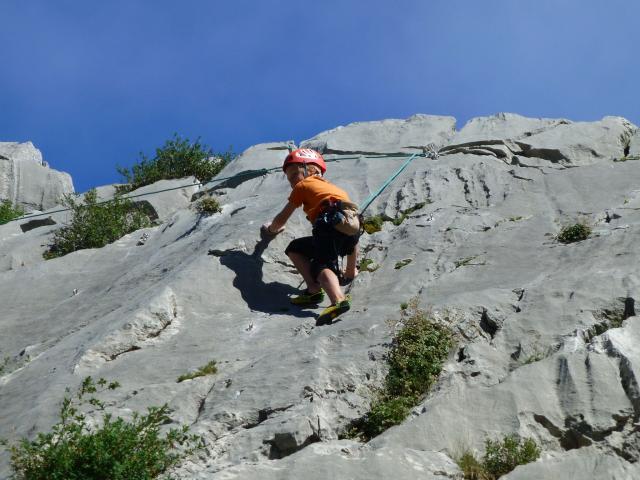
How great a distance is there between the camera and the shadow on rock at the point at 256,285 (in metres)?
10.6

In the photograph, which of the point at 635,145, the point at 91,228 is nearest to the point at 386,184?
the point at 635,145

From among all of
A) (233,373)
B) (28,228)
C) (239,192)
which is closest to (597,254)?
(233,373)

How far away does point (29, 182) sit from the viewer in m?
30.2

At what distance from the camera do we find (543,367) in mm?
7492

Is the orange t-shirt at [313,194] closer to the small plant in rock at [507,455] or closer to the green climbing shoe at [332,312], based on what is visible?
the green climbing shoe at [332,312]

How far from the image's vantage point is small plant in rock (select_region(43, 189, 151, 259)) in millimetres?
15031

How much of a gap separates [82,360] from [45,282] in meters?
4.11

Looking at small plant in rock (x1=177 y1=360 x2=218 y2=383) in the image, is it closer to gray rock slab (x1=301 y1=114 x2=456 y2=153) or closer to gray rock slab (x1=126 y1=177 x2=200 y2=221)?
gray rock slab (x1=126 y1=177 x2=200 y2=221)

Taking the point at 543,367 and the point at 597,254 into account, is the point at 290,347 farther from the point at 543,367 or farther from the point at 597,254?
the point at 597,254

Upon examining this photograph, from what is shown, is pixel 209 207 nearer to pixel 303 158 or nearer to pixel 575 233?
pixel 303 158

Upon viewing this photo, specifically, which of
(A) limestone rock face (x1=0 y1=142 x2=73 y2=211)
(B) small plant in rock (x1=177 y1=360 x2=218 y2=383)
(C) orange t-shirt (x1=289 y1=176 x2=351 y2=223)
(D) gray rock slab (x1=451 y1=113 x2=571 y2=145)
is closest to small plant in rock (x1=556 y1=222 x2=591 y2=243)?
(C) orange t-shirt (x1=289 y1=176 x2=351 y2=223)

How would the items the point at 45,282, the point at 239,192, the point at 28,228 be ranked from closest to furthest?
the point at 45,282 < the point at 239,192 < the point at 28,228

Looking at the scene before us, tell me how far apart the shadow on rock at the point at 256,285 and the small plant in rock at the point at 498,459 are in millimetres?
3898

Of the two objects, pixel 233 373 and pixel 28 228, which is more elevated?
pixel 28 228
